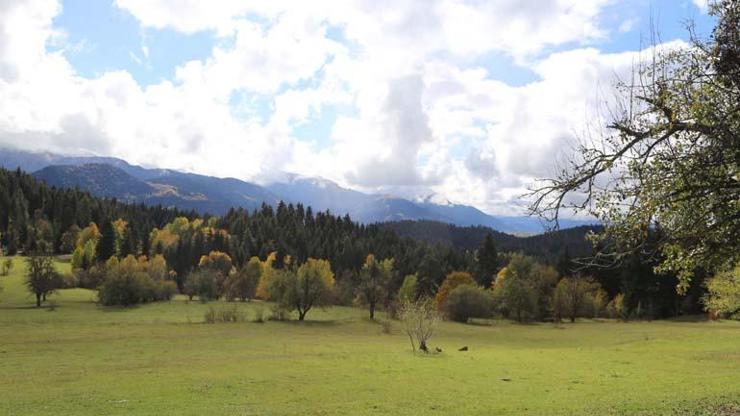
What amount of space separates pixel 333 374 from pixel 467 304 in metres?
78.4

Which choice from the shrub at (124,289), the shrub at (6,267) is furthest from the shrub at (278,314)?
the shrub at (6,267)

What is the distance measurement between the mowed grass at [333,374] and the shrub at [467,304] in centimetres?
3202

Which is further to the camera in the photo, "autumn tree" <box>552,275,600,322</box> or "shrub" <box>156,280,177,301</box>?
"shrub" <box>156,280,177,301</box>

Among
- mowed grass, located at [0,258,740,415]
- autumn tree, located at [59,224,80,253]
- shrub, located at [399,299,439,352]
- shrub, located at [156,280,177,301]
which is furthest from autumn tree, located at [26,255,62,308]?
shrub, located at [399,299,439,352]

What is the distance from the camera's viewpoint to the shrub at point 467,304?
11369cm

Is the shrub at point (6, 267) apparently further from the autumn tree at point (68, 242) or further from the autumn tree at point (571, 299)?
the autumn tree at point (571, 299)

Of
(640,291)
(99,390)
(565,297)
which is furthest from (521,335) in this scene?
(99,390)

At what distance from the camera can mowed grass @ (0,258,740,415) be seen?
26844 mm

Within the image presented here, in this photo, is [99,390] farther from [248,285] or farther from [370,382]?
[248,285]

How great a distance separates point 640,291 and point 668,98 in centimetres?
13006

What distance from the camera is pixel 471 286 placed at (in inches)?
4633

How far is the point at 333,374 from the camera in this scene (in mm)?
39688

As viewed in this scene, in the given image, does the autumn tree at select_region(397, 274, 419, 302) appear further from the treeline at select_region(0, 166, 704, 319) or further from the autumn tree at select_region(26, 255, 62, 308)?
the autumn tree at select_region(26, 255, 62, 308)

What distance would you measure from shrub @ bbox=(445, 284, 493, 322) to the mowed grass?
1261 inches
